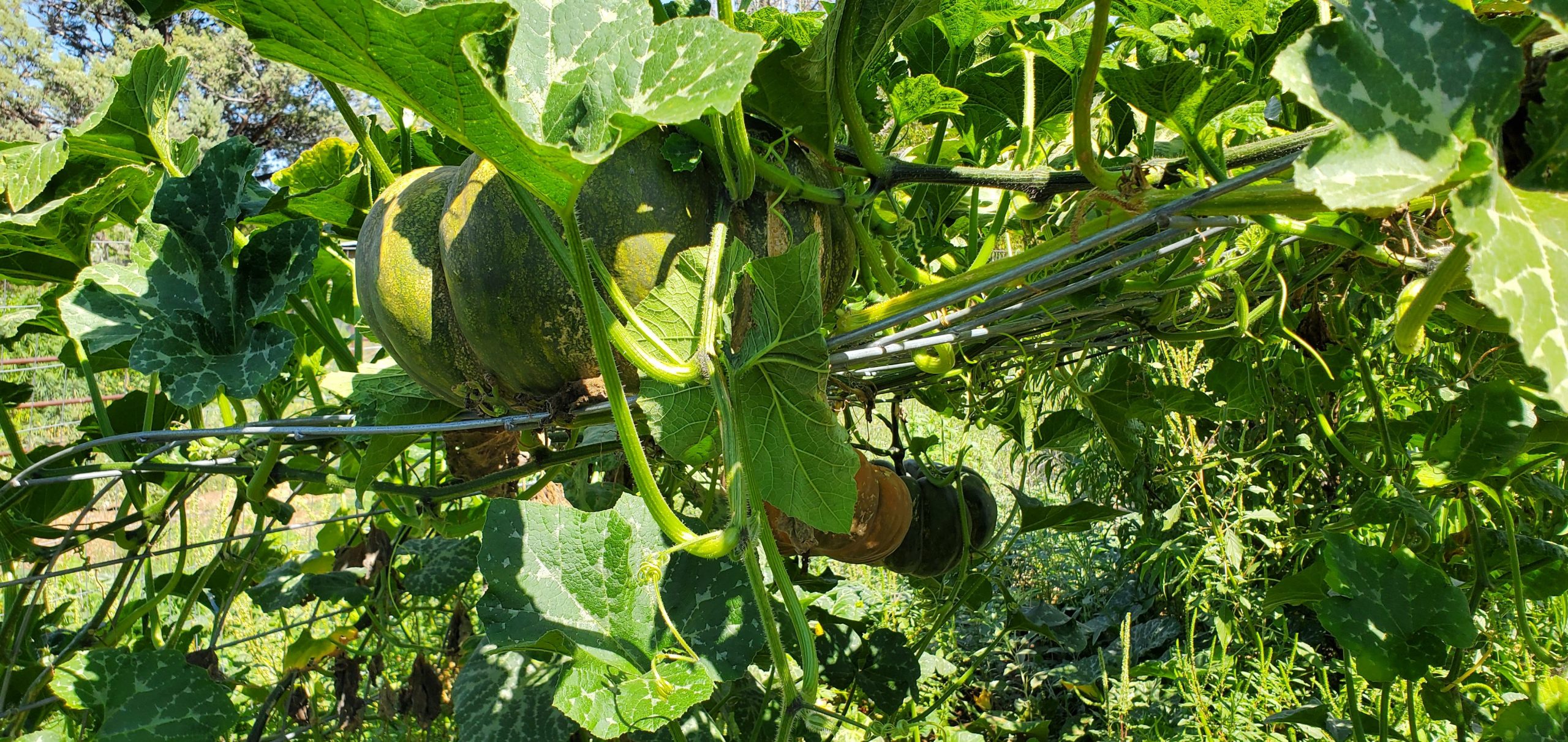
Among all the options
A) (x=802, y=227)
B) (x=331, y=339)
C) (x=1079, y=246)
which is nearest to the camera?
(x=1079, y=246)

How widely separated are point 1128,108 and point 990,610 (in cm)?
207

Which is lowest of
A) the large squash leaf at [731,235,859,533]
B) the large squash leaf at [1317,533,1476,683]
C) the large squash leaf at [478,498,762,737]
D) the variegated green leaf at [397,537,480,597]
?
the variegated green leaf at [397,537,480,597]

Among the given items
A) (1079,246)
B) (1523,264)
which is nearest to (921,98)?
(1079,246)

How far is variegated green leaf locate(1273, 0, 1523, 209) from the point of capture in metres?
0.32

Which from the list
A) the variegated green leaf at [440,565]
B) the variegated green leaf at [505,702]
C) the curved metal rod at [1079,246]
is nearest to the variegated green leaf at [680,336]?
the curved metal rod at [1079,246]

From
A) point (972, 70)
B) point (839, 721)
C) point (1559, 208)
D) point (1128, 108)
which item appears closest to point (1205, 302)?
point (1128, 108)

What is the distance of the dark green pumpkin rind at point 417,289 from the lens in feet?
1.95

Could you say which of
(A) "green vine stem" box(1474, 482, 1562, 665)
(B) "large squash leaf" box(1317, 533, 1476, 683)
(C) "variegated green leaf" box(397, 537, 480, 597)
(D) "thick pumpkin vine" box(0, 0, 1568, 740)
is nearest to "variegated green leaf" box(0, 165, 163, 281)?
(D) "thick pumpkin vine" box(0, 0, 1568, 740)

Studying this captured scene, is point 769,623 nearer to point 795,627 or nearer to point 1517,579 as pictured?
point 795,627

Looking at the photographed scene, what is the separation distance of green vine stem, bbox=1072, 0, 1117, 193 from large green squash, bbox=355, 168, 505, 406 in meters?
0.40

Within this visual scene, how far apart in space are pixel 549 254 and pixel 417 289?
111 millimetres

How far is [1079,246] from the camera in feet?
1.67

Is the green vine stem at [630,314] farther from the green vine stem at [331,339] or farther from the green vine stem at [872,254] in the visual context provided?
the green vine stem at [331,339]

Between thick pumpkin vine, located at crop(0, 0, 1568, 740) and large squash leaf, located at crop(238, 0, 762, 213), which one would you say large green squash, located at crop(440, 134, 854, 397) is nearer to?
thick pumpkin vine, located at crop(0, 0, 1568, 740)
